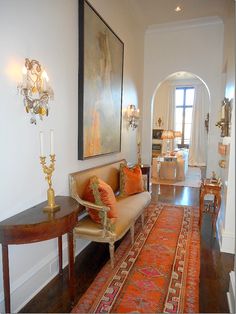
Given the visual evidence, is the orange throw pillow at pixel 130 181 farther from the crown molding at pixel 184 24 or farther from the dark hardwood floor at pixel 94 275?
the crown molding at pixel 184 24

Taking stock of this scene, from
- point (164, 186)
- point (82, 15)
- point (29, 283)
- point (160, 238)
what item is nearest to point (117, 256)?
point (160, 238)

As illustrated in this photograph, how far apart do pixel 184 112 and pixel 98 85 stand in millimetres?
9092

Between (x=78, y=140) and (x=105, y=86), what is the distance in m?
1.12

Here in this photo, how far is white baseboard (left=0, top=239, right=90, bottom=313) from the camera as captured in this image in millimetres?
2074

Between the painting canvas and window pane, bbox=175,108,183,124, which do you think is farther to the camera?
window pane, bbox=175,108,183,124

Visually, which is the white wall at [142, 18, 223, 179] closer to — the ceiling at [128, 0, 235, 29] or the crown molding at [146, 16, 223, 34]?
the crown molding at [146, 16, 223, 34]

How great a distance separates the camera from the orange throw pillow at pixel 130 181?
3.92 metres

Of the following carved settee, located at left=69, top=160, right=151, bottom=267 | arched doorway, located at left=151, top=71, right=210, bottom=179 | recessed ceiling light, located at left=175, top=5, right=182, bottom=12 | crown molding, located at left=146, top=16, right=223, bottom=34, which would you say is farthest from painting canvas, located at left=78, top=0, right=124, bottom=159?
arched doorway, located at left=151, top=71, right=210, bottom=179

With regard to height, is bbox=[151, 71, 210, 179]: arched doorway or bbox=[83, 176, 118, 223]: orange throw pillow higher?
bbox=[151, 71, 210, 179]: arched doorway

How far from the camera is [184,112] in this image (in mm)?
11734

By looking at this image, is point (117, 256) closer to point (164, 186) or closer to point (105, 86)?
point (105, 86)

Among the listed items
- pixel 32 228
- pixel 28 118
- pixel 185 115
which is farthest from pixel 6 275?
pixel 185 115

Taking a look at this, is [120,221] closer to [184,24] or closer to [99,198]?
[99,198]

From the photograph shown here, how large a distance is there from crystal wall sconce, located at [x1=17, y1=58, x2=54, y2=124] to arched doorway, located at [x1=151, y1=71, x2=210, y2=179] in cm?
912
